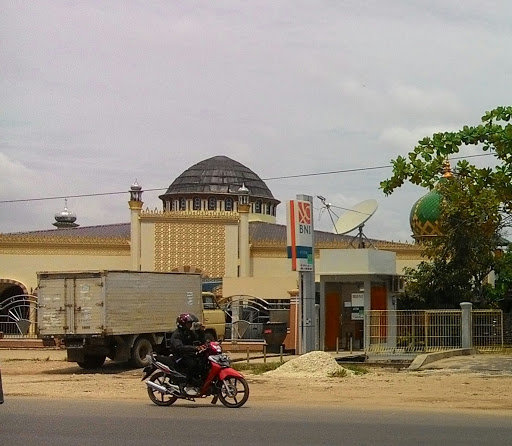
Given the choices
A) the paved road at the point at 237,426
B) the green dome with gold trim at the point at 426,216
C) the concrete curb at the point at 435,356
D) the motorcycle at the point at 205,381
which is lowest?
the concrete curb at the point at 435,356

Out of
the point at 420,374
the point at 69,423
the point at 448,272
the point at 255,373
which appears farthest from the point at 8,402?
the point at 448,272

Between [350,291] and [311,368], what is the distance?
9.70 metres

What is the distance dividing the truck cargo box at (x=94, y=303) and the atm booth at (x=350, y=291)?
25.1 ft

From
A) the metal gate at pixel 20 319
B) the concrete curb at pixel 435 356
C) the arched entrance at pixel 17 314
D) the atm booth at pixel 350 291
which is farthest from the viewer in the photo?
the arched entrance at pixel 17 314

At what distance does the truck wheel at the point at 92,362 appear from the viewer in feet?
78.8

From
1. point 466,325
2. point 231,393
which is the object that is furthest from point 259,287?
point 231,393

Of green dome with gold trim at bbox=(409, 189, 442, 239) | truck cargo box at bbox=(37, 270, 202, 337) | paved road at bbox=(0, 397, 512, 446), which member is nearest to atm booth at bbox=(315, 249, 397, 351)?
truck cargo box at bbox=(37, 270, 202, 337)

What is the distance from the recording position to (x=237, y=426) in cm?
1212

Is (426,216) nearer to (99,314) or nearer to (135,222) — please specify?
(135,222)

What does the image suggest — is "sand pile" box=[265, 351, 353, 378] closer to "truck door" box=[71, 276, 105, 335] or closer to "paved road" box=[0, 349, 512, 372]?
"paved road" box=[0, 349, 512, 372]

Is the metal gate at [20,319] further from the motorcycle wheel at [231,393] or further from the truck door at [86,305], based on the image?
the motorcycle wheel at [231,393]

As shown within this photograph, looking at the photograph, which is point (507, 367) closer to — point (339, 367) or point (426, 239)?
point (339, 367)

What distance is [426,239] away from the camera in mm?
41406

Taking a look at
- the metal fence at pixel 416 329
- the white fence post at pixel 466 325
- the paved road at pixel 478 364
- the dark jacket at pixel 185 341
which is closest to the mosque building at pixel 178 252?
the metal fence at pixel 416 329
